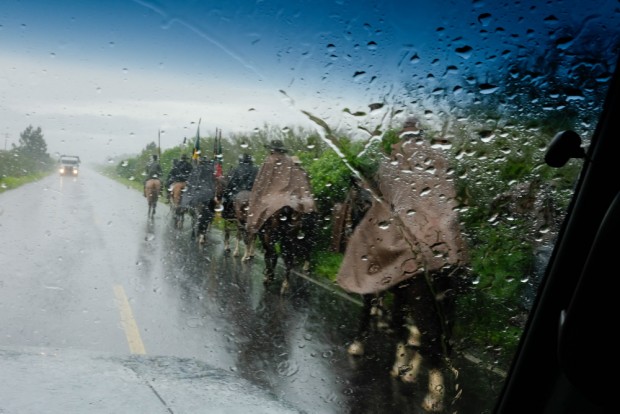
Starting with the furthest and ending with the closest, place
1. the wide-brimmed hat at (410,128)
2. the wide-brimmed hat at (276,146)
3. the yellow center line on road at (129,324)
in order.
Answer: the yellow center line on road at (129,324) < the wide-brimmed hat at (276,146) < the wide-brimmed hat at (410,128)

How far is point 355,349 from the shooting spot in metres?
3.85

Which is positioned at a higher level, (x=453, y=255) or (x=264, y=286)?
(x=453, y=255)

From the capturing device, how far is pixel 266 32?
324cm

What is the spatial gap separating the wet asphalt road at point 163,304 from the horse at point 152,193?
0.15 ft

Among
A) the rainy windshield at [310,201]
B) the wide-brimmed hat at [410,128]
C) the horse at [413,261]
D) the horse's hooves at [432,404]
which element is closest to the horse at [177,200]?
the rainy windshield at [310,201]

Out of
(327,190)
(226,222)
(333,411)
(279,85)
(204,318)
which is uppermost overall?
(279,85)

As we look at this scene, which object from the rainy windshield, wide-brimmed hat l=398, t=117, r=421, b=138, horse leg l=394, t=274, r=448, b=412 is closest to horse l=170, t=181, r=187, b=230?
the rainy windshield

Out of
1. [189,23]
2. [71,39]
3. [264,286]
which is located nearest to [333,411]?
[264,286]

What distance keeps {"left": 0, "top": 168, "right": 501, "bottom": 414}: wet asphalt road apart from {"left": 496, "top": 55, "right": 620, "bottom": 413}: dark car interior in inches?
32.8

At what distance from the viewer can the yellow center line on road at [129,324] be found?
365 centimetres

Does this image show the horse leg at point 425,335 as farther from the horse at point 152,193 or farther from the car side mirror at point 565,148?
the horse at point 152,193

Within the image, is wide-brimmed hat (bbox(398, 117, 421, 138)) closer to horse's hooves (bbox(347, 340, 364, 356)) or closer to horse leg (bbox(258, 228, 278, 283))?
horse leg (bbox(258, 228, 278, 283))

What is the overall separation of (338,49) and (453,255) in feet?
4.11

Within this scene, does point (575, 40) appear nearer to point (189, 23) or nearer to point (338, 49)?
point (338, 49)
